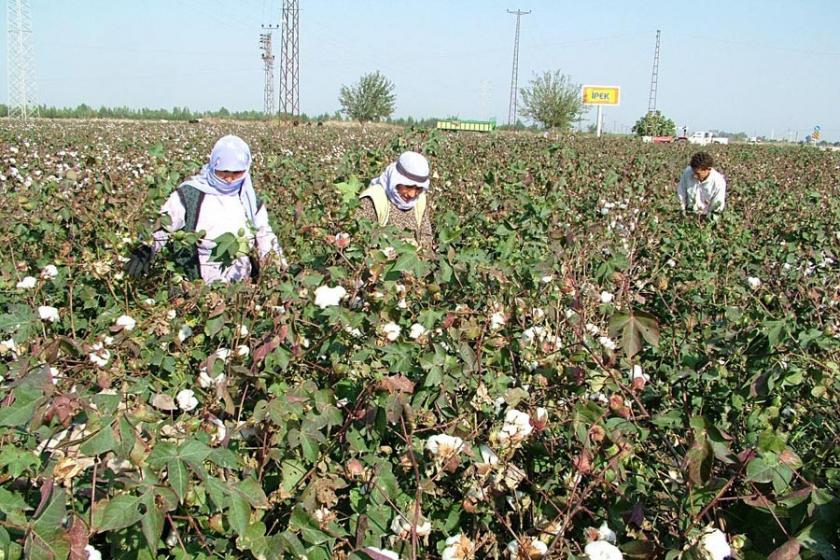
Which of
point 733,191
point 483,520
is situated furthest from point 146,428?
point 733,191

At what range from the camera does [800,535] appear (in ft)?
3.48

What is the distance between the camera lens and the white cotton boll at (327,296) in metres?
1.66

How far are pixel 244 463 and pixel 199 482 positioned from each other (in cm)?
15

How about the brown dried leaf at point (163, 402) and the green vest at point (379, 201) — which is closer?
the brown dried leaf at point (163, 402)

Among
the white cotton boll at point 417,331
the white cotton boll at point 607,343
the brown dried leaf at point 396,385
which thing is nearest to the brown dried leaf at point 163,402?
the brown dried leaf at point 396,385

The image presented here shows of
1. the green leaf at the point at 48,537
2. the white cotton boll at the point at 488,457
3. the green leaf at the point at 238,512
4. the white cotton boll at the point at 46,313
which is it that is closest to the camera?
the green leaf at the point at 48,537

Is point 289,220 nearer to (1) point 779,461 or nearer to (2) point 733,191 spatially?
(1) point 779,461

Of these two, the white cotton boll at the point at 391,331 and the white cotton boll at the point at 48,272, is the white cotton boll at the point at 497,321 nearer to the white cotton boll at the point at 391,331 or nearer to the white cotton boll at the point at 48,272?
the white cotton boll at the point at 391,331

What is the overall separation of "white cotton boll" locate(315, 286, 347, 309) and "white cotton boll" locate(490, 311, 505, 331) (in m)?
0.36

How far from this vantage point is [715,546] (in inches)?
42.0

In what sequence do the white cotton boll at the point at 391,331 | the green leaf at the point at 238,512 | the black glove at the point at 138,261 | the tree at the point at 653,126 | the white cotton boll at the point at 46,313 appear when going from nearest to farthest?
1. the green leaf at the point at 238,512
2. the white cotton boll at the point at 391,331
3. the white cotton boll at the point at 46,313
4. the black glove at the point at 138,261
5. the tree at the point at 653,126

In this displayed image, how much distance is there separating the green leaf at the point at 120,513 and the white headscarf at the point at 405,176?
272 centimetres

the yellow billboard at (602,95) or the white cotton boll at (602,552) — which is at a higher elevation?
the yellow billboard at (602,95)

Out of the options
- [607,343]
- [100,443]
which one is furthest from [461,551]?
[607,343]
